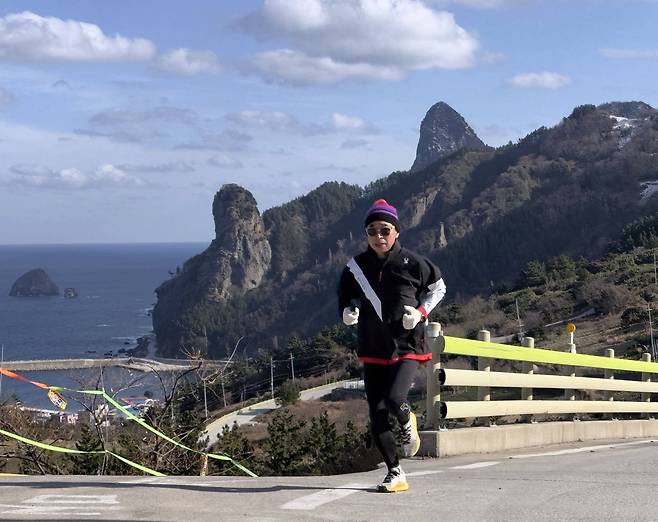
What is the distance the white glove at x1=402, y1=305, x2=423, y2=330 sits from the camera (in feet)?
19.7

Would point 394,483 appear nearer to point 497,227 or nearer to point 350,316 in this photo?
point 350,316

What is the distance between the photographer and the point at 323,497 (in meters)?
5.88

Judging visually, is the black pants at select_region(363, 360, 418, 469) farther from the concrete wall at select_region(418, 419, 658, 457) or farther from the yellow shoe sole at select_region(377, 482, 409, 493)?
the concrete wall at select_region(418, 419, 658, 457)

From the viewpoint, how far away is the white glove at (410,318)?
6.00 metres

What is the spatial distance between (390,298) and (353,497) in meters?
1.23

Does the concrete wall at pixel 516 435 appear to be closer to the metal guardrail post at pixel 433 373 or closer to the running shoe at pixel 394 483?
the metal guardrail post at pixel 433 373

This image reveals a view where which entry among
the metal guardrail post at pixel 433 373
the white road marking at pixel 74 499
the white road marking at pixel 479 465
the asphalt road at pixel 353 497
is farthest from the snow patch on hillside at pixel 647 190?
the white road marking at pixel 74 499

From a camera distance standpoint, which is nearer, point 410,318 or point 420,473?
point 410,318

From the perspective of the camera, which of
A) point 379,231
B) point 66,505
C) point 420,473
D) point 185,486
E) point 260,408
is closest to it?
point 66,505

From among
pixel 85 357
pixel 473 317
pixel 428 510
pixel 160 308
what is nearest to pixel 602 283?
pixel 473 317

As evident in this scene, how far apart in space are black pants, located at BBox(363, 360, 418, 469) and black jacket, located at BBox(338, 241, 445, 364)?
2.5 inches

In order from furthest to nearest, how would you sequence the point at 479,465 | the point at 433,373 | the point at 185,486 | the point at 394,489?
the point at 433,373 → the point at 479,465 → the point at 185,486 → the point at 394,489

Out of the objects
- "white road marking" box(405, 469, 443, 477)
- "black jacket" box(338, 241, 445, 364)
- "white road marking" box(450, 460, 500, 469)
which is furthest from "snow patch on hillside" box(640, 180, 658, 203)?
"black jacket" box(338, 241, 445, 364)

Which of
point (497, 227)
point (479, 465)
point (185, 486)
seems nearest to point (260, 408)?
point (479, 465)
